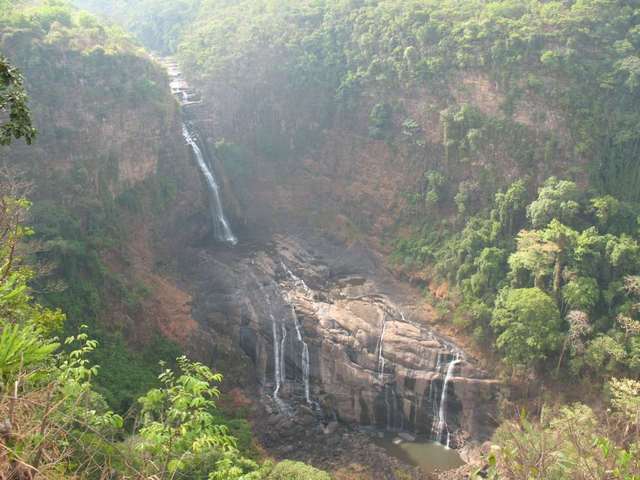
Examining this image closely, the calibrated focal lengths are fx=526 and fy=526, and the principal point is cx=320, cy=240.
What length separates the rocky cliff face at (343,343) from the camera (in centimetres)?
2144

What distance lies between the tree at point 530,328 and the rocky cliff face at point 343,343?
1.69 meters

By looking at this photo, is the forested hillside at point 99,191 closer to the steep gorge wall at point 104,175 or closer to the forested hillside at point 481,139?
the steep gorge wall at point 104,175

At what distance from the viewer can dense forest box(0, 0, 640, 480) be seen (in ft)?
65.8

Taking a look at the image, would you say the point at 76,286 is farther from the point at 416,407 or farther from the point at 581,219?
the point at 581,219

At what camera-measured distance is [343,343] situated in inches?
908

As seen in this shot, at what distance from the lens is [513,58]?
26.8m

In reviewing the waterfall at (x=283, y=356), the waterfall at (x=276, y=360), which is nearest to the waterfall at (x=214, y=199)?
the waterfall at (x=276, y=360)

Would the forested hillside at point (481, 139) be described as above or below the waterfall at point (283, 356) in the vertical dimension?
above

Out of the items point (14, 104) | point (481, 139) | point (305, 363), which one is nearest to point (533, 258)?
point (481, 139)

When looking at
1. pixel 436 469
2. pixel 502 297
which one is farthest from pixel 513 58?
pixel 436 469

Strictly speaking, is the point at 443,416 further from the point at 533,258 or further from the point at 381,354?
the point at 533,258

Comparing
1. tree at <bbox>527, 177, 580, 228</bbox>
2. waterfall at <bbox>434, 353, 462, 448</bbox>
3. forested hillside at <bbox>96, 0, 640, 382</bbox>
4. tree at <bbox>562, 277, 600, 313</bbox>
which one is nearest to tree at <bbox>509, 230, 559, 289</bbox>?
forested hillside at <bbox>96, 0, 640, 382</bbox>

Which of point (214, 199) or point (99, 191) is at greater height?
point (99, 191)

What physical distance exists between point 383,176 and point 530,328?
13327mm
